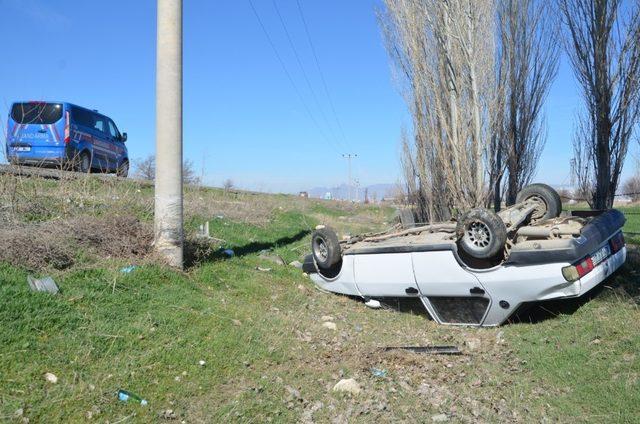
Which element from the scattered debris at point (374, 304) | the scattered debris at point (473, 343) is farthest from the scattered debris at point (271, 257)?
the scattered debris at point (473, 343)

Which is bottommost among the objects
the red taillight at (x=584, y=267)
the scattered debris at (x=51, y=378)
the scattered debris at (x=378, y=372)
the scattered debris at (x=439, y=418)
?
the scattered debris at (x=439, y=418)

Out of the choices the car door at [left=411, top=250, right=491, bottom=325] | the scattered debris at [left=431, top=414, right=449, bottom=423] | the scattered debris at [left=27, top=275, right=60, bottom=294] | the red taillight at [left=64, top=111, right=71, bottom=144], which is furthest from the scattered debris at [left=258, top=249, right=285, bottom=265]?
the red taillight at [left=64, top=111, right=71, bottom=144]

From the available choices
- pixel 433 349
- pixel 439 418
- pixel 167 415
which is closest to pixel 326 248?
pixel 433 349

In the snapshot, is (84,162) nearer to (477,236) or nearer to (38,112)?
(38,112)

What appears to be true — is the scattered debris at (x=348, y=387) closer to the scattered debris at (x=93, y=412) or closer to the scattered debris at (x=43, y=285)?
the scattered debris at (x=93, y=412)

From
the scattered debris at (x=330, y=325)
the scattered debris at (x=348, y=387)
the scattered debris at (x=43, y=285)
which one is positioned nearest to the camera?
the scattered debris at (x=348, y=387)

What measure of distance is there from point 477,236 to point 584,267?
1.02 m

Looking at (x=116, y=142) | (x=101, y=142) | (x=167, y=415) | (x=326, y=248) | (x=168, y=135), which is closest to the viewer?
(x=167, y=415)

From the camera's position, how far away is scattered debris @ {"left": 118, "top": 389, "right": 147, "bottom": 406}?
3.66 m

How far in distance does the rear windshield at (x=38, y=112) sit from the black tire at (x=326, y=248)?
26.5 ft

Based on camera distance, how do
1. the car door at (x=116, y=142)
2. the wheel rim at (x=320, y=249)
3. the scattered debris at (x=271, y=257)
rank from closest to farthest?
the wheel rim at (x=320, y=249) < the scattered debris at (x=271, y=257) < the car door at (x=116, y=142)

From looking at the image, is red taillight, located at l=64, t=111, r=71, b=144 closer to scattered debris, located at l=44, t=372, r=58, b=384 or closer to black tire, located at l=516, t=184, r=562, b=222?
scattered debris, located at l=44, t=372, r=58, b=384

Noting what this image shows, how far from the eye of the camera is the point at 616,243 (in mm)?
6113

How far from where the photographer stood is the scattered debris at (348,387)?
4176 millimetres
